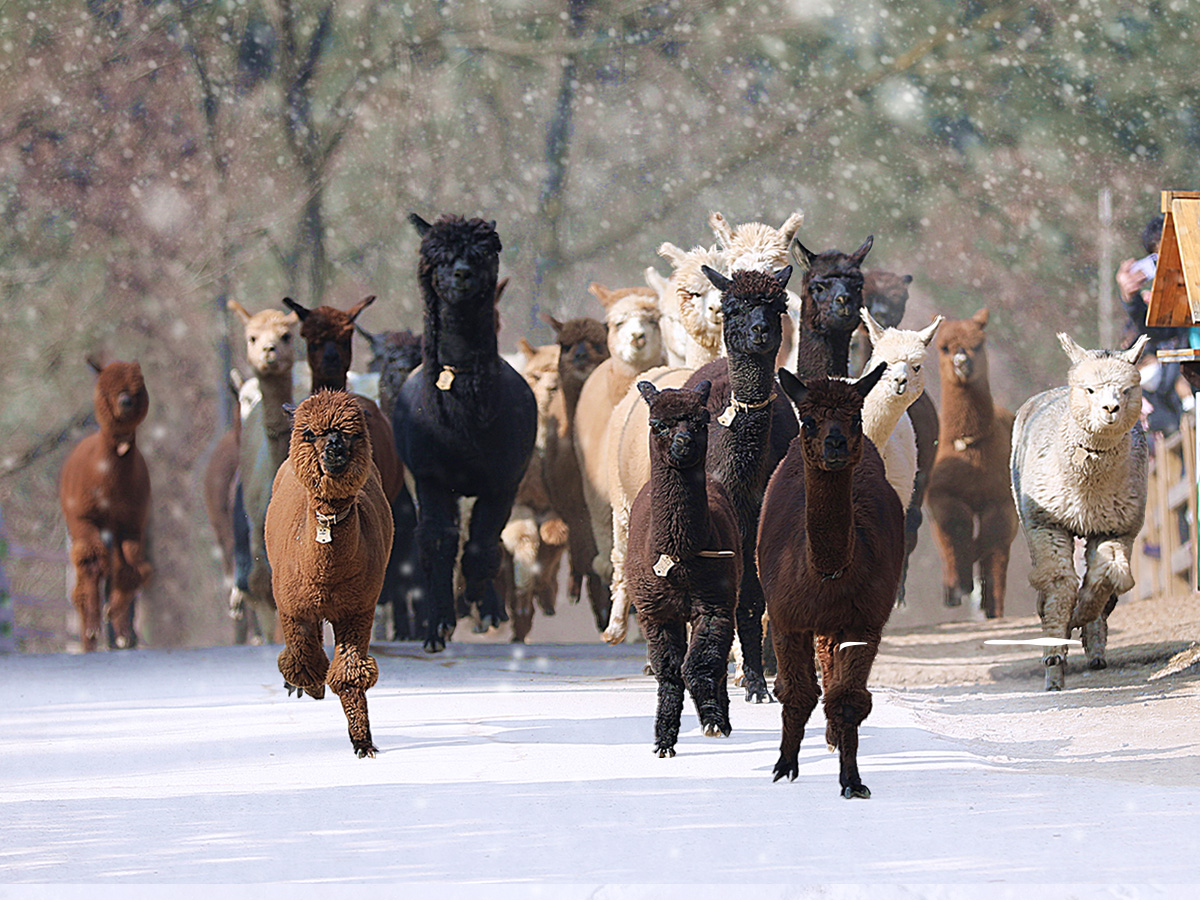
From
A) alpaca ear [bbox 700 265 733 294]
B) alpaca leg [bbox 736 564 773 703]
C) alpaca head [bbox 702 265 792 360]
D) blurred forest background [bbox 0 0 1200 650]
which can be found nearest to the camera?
alpaca head [bbox 702 265 792 360]

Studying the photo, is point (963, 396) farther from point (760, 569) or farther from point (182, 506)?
point (182, 506)

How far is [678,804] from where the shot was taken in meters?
5.87

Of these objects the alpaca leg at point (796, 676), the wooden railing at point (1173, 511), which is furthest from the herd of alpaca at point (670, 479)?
the wooden railing at point (1173, 511)

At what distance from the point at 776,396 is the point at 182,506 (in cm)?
1215

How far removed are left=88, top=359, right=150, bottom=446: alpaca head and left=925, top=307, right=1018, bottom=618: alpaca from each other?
596cm

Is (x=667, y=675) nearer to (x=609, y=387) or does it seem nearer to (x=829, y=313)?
(x=829, y=313)

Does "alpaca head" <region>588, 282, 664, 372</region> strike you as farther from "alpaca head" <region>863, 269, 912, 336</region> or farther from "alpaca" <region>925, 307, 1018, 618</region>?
"alpaca" <region>925, 307, 1018, 618</region>

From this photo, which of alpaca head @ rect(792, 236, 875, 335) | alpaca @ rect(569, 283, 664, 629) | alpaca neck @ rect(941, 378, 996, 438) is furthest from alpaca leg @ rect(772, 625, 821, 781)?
alpaca neck @ rect(941, 378, 996, 438)

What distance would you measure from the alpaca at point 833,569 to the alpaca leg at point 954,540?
811 centimetres

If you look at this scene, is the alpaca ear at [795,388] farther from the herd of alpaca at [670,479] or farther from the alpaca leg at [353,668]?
the alpaca leg at [353,668]

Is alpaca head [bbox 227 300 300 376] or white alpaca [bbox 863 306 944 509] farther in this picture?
alpaca head [bbox 227 300 300 376]

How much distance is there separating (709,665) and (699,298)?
3.77 meters

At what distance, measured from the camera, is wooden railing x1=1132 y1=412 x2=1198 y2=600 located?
13112 mm

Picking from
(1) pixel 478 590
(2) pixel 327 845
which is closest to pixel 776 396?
(1) pixel 478 590
